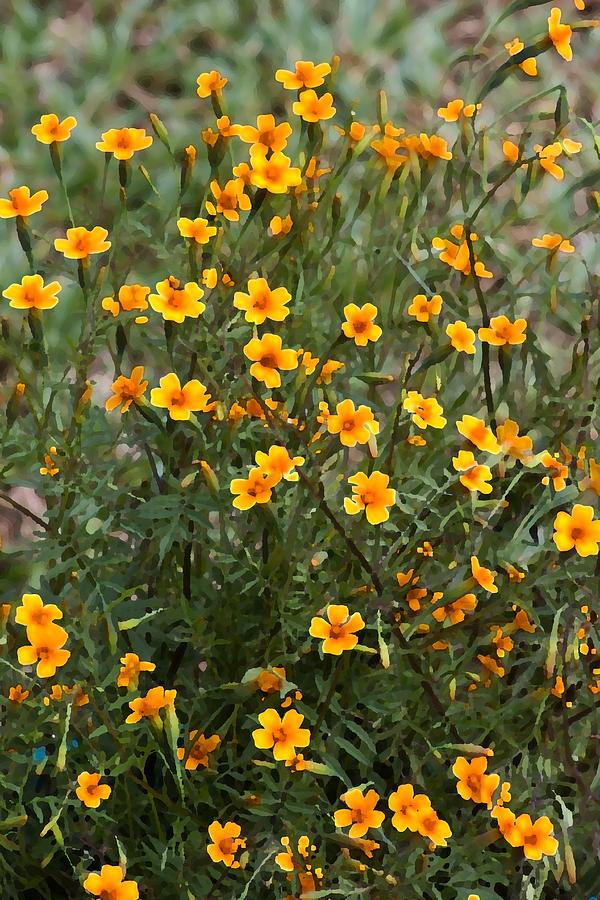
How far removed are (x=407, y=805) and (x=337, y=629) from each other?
14 cm

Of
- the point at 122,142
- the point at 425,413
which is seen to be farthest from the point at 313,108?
the point at 425,413

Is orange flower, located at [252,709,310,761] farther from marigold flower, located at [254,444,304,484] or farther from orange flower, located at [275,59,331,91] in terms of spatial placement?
orange flower, located at [275,59,331,91]

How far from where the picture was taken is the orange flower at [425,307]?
877 millimetres

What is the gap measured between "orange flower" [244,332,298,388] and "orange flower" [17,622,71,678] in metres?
0.23

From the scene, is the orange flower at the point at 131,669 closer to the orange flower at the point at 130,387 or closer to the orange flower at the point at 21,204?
the orange flower at the point at 130,387

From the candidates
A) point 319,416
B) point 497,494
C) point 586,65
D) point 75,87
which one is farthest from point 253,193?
point 586,65

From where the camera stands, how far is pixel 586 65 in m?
2.35

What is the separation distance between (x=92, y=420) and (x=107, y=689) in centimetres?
24

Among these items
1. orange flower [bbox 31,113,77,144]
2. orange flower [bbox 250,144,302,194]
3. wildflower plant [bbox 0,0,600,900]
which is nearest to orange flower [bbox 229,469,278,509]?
wildflower plant [bbox 0,0,600,900]

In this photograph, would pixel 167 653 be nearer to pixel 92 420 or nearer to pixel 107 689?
pixel 107 689

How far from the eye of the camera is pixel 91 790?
2.59 feet

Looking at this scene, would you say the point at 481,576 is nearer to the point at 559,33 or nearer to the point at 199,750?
the point at 199,750

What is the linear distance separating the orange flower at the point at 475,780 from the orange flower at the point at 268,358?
0.31 m

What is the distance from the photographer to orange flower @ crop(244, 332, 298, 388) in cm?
76
